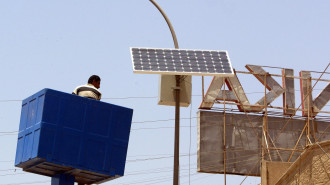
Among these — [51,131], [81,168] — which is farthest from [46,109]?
[81,168]

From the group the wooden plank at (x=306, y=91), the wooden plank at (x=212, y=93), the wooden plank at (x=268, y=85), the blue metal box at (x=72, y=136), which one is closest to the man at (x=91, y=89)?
the blue metal box at (x=72, y=136)

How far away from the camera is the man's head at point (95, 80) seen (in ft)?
56.9

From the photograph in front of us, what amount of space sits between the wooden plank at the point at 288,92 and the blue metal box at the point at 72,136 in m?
20.5

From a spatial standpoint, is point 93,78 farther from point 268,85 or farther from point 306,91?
point 306,91

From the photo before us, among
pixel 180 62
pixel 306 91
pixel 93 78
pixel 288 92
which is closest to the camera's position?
pixel 93 78

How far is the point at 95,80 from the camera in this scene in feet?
57.1

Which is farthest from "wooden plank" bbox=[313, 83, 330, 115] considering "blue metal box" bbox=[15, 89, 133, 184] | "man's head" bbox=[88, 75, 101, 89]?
"man's head" bbox=[88, 75, 101, 89]

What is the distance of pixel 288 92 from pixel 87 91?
71.3 ft

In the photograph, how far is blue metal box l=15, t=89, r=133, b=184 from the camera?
16734 mm

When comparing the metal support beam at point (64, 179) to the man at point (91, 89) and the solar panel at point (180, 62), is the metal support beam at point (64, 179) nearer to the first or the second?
the man at point (91, 89)

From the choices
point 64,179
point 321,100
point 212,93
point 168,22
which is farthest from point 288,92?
point 64,179

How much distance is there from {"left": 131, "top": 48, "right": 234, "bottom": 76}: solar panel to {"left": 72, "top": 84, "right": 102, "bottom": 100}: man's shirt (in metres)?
1.79

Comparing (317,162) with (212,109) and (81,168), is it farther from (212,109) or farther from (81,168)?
(212,109)

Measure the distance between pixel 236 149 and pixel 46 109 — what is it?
2033 centimetres
